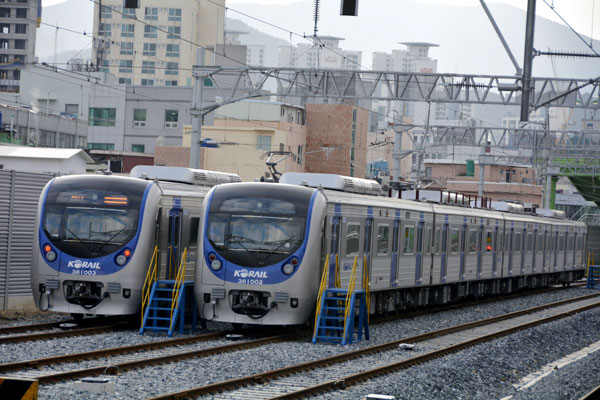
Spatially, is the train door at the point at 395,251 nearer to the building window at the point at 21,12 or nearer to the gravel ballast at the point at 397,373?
the gravel ballast at the point at 397,373

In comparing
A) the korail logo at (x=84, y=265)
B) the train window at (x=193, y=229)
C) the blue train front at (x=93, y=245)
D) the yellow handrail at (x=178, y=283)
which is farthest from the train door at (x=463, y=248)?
the korail logo at (x=84, y=265)

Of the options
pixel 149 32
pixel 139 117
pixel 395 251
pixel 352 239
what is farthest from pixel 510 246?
pixel 149 32

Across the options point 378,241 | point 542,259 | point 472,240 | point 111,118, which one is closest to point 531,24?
point 378,241

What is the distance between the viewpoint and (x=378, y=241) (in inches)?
858

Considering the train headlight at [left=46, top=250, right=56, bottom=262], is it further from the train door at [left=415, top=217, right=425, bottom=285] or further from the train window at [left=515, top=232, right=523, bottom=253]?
the train window at [left=515, top=232, right=523, bottom=253]

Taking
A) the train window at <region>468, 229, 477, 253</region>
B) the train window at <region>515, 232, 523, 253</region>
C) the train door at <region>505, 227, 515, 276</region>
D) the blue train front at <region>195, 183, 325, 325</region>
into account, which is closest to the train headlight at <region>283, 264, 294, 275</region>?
the blue train front at <region>195, 183, 325, 325</region>

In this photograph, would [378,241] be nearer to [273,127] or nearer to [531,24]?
[531,24]

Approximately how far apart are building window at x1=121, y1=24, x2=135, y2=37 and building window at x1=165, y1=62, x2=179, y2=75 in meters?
6.45

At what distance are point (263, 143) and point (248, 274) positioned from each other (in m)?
52.1

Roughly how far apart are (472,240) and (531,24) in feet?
32.3

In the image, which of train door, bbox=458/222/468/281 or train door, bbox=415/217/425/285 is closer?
train door, bbox=415/217/425/285

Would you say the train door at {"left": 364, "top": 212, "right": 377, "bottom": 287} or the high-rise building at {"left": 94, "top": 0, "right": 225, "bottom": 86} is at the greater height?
the high-rise building at {"left": 94, "top": 0, "right": 225, "bottom": 86}

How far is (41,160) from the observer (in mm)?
27812

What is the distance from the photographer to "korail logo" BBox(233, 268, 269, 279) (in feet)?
58.1
